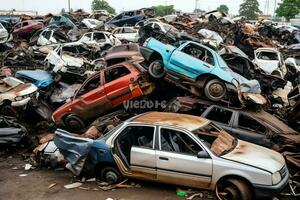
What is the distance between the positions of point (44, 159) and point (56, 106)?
4185mm

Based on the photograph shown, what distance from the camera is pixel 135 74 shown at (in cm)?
1196

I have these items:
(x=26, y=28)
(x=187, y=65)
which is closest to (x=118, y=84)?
(x=187, y=65)

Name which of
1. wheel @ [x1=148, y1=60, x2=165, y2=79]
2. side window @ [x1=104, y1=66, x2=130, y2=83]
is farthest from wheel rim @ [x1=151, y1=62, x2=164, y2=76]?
side window @ [x1=104, y1=66, x2=130, y2=83]

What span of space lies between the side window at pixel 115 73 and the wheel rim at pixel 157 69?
31.3 inches

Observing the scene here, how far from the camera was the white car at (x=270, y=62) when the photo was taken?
17.2 m

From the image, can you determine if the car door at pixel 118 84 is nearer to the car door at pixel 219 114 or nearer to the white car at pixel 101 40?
the car door at pixel 219 114

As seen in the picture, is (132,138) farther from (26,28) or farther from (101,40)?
(26,28)

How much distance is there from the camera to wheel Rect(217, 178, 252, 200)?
24.5ft

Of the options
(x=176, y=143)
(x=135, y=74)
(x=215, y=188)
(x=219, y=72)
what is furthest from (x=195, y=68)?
(x=215, y=188)

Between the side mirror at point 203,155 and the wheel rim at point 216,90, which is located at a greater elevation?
the wheel rim at point 216,90

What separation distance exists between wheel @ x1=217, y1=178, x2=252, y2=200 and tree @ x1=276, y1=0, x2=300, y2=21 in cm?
6248

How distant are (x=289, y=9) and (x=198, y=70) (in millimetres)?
59074

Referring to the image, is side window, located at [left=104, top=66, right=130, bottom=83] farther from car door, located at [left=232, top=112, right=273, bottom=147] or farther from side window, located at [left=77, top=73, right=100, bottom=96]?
car door, located at [left=232, top=112, right=273, bottom=147]

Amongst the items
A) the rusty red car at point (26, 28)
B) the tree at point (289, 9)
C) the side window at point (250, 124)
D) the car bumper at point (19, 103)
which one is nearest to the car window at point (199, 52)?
the side window at point (250, 124)
